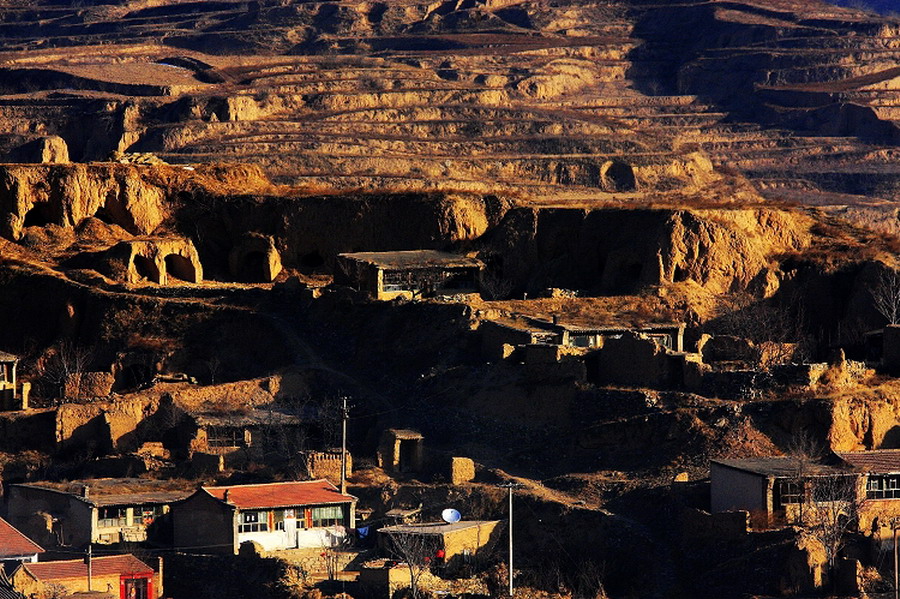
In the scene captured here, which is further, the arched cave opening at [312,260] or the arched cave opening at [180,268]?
the arched cave opening at [312,260]

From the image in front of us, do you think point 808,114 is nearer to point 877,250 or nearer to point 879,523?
point 877,250

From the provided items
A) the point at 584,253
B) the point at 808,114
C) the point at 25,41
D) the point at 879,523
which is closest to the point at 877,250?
the point at 584,253

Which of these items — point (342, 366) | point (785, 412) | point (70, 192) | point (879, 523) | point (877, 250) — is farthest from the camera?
point (70, 192)

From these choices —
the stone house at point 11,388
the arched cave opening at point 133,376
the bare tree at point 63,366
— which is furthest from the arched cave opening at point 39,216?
the stone house at point 11,388

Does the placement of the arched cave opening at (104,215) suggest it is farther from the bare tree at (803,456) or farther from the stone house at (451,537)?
the bare tree at (803,456)

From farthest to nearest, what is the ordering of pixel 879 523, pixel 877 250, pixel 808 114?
pixel 808 114 < pixel 877 250 < pixel 879 523

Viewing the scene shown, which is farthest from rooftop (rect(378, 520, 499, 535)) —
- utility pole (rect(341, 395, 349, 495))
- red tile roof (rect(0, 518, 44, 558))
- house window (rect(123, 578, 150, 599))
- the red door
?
red tile roof (rect(0, 518, 44, 558))
